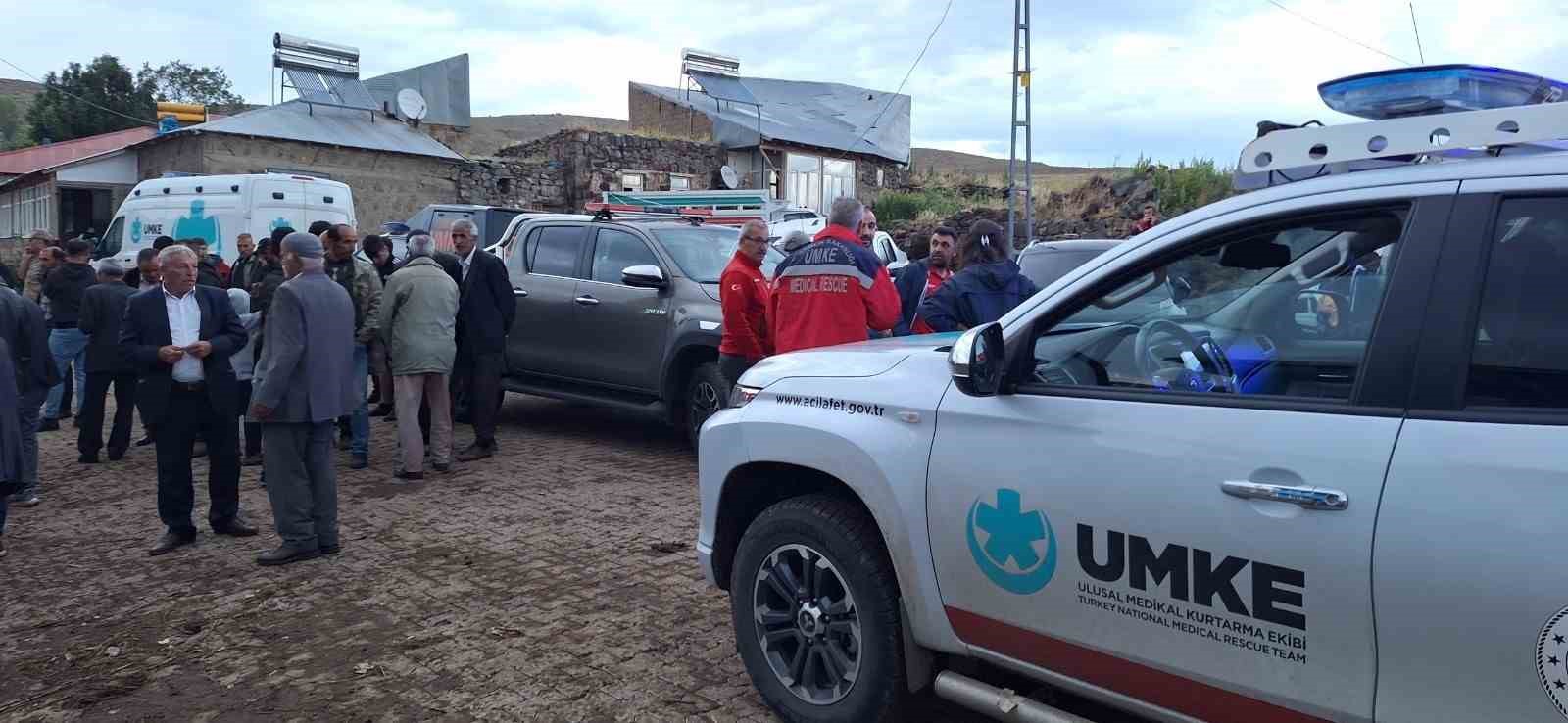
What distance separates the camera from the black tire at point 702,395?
7938 millimetres

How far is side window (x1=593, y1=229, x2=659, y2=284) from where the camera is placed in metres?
8.75

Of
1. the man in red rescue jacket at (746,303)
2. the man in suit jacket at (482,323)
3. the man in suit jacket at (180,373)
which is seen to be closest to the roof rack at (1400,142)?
the man in red rescue jacket at (746,303)

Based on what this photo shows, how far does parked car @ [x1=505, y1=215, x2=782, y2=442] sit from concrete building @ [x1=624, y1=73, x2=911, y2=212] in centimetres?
1873

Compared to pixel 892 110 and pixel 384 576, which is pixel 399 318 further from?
pixel 892 110

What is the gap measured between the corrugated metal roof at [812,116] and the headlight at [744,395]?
2623 cm

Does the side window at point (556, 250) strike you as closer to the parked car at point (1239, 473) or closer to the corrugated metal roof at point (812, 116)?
the parked car at point (1239, 473)

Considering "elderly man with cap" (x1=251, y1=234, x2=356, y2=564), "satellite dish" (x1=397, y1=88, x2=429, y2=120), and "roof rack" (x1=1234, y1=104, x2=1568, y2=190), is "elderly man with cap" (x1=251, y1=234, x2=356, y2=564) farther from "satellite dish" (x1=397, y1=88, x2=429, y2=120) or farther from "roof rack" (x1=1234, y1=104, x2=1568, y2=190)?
"satellite dish" (x1=397, y1=88, x2=429, y2=120)

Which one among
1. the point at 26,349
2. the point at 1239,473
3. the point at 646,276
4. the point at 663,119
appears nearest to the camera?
the point at 1239,473

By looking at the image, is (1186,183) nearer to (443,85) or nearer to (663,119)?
(663,119)

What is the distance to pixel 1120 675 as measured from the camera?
2.79m

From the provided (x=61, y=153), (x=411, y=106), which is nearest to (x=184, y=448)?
(x=411, y=106)

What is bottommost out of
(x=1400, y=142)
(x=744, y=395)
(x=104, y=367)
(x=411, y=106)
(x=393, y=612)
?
(x=393, y=612)

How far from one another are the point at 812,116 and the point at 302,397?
31100mm

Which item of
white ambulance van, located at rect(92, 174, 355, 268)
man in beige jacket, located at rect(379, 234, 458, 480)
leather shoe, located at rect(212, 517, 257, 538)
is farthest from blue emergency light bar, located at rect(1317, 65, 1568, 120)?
white ambulance van, located at rect(92, 174, 355, 268)
